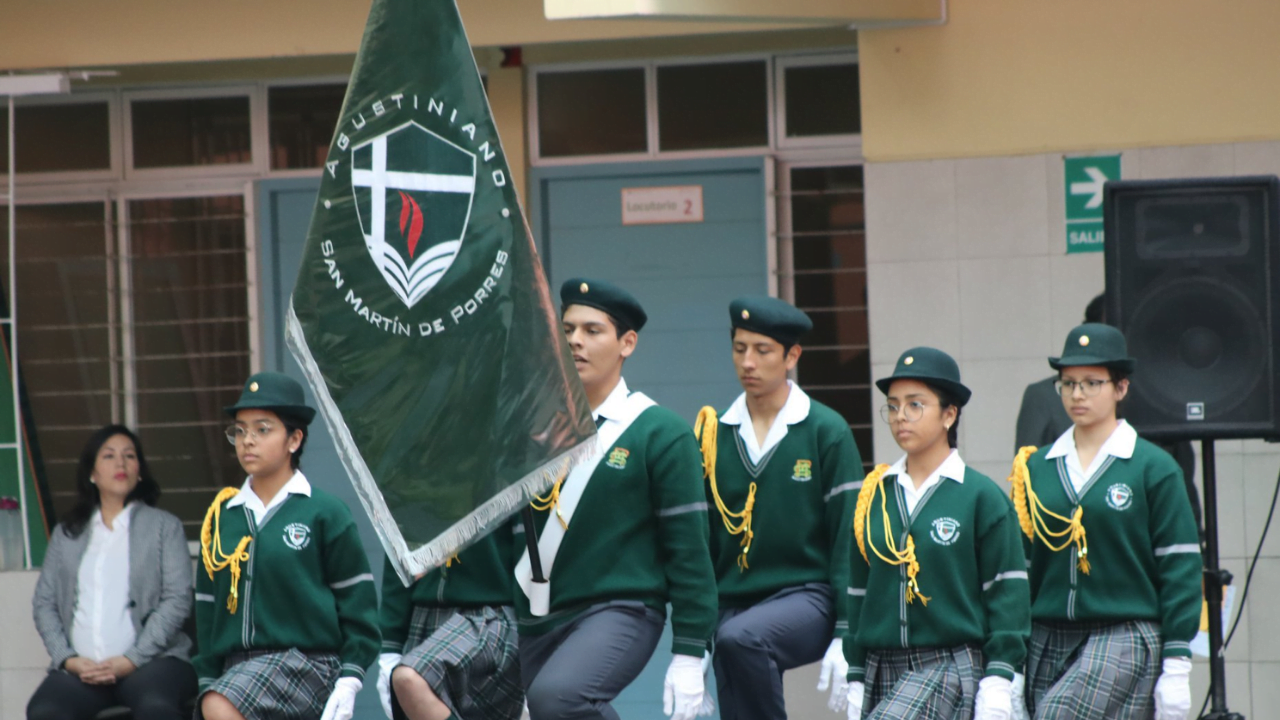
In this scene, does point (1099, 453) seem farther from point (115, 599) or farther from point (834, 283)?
point (115, 599)

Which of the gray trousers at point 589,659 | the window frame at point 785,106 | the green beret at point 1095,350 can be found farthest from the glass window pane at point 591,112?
the gray trousers at point 589,659

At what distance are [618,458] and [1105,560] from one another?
1.62m

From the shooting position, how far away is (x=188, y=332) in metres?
8.75

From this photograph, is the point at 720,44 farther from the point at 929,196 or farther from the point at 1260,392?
the point at 1260,392

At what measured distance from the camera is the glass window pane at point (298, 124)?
A: 8641mm

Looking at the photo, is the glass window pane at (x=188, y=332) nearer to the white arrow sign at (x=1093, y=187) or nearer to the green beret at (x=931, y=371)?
the white arrow sign at (x=1093, y=187)

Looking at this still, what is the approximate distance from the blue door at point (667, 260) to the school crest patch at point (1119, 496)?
2919 millimetres

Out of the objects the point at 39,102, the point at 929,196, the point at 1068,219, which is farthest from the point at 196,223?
the point at 1068,219

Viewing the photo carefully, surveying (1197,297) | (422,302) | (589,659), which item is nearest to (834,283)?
(1197,297)

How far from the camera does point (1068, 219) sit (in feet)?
24.7

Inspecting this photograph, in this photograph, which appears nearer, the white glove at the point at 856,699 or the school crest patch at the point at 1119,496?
the white glove at the point at 856,699

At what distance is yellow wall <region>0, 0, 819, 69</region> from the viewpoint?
7918 millimetres

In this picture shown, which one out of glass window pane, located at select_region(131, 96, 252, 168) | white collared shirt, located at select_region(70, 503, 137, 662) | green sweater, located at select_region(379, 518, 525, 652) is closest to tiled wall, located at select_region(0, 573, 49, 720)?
white collared shirt, located at select_region(70, 503, 137, 662)

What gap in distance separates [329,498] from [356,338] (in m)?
1.50
